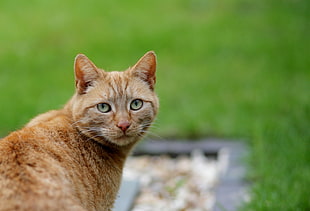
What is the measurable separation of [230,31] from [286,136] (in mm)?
3583

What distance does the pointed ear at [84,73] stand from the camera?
3605mm

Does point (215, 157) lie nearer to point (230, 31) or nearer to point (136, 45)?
point (136, 45)

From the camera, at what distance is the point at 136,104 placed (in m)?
3.67

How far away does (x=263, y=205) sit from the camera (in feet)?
14.0

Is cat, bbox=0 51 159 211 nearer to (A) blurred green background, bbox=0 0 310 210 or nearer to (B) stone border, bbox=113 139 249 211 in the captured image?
(B) stone border, bbox=113 139 249 211

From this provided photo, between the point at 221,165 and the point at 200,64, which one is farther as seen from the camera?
the point at 200,64

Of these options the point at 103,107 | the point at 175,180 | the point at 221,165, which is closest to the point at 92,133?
the point at 103,107

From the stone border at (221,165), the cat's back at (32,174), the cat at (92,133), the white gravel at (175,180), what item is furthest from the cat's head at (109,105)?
the white gravel at (175,180)

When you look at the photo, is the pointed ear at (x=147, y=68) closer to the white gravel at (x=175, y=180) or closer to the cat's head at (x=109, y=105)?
the cat's head at (x=109, y=105)

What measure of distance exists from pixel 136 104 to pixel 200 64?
434cm

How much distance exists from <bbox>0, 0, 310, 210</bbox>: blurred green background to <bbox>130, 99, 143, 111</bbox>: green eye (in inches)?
48.3

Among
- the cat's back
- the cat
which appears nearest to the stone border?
the cat

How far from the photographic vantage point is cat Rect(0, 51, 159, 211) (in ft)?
9.88

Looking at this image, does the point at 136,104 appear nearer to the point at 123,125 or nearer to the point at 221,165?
the point at 123,125
